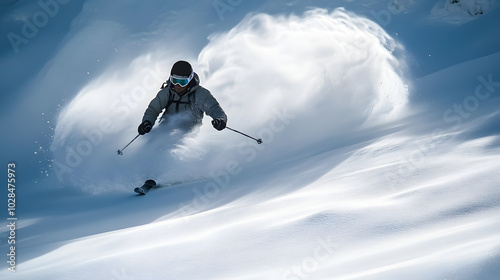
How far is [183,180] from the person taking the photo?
590cm

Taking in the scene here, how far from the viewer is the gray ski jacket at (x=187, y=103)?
19.7 ft

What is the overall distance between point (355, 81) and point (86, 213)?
5.17 metres

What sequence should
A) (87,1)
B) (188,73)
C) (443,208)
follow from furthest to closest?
(87,1) → (188,73) → (443,208)

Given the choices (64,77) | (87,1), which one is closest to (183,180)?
(64,77)

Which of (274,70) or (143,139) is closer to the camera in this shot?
(143,139)

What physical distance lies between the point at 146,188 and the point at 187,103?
1.45m

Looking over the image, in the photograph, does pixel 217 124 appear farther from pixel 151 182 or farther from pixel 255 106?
pixel 255 106

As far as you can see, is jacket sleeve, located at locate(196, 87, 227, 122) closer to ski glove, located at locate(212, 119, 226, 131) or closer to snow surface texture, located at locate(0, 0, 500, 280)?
ski glove, located at locate(212, 119, 226, 131)

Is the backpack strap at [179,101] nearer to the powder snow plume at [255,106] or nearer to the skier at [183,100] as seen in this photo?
the skier at [183,100]

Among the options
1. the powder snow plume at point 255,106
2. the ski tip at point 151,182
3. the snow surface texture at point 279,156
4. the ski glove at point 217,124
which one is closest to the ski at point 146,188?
the ski tip at point 151,182

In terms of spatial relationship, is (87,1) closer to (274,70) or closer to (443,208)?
(274,70)

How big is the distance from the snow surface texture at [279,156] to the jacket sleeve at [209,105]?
0.59 metres

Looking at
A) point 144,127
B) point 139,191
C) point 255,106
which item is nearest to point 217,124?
point 144,127

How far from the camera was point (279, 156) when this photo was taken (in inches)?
244
